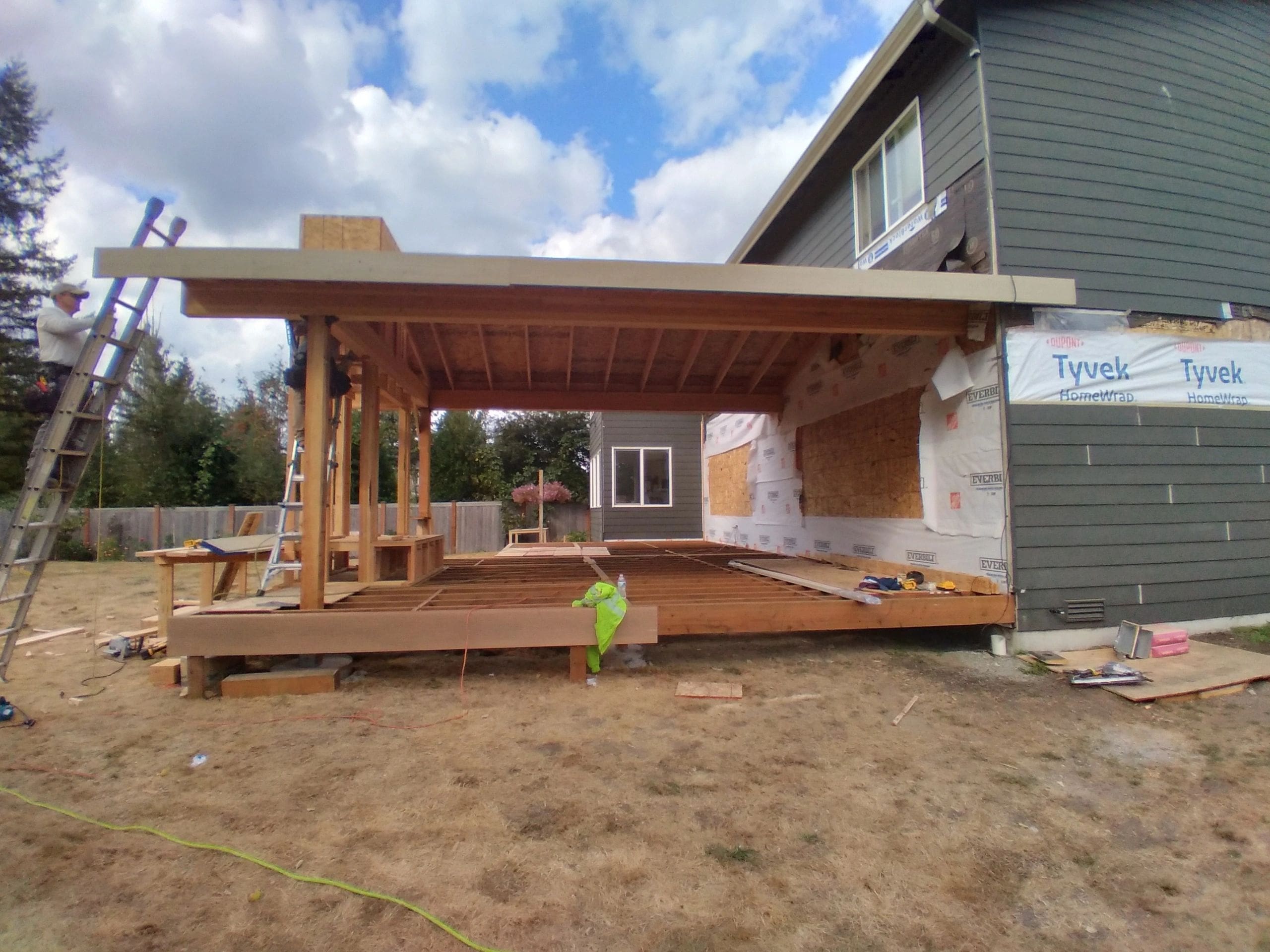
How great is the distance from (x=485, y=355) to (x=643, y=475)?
808cm

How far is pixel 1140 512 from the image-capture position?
5090 millimetres

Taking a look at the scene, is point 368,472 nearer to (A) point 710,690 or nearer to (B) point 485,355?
(B) point 485,355

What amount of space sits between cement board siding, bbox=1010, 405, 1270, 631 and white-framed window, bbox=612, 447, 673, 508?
10273 millimetres

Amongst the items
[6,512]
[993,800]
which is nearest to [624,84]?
[993,800]

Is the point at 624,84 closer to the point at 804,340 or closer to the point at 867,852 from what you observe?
the point at 804,340

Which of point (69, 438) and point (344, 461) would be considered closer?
point (69, 438)

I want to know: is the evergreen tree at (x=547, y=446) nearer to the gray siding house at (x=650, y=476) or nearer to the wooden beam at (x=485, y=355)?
the gray siding house at (x=650, y=476)

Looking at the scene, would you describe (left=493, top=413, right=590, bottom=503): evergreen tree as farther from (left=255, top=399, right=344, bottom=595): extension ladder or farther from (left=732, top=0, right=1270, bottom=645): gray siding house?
(left=732, top=0, right=1270, bottom=645): gray siding house

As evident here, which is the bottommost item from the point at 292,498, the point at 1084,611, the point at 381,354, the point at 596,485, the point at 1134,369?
the point at 1084,611

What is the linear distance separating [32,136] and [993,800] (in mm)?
28934

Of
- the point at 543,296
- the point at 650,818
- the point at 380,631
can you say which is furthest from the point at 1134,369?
the point at 380,631

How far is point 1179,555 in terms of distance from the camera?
515cm

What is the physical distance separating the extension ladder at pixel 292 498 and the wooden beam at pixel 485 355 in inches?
65.9

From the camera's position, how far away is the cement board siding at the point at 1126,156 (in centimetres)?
516
